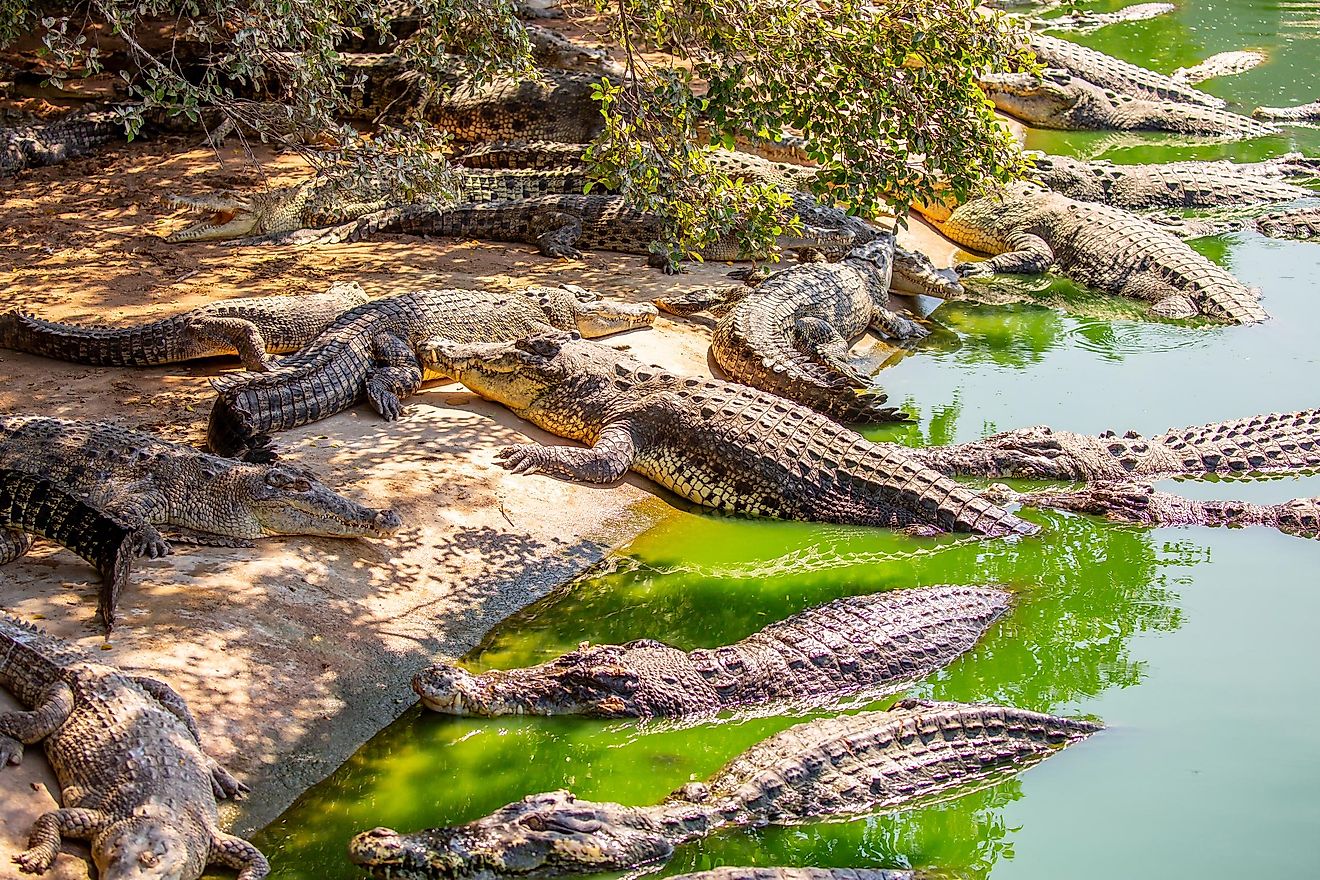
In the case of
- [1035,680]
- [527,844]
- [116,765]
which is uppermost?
[116,765]

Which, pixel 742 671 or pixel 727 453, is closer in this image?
pixel 742 671

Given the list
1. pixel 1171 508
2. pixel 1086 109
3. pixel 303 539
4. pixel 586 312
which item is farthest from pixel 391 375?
pixel 1086 109

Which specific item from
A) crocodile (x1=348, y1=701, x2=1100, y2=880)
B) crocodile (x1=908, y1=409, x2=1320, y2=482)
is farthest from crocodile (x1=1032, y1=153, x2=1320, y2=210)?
crocodile (x1=348, y1=701, x2=1100, y2=880)

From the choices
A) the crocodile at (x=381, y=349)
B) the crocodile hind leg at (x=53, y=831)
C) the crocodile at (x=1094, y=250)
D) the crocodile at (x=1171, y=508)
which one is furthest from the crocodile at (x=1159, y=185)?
the crocodile hind leg at (x=53, y=831)

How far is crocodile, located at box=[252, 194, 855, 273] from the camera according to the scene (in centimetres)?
1062

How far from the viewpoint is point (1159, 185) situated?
523 inches

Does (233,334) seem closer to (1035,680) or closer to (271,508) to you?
(271,508)

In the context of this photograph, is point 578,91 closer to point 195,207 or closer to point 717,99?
point 195,207

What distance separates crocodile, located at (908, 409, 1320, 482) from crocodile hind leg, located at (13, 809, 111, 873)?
15.4 feet

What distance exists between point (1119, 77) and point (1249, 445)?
10254mm

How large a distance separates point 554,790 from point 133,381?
4.12 meters

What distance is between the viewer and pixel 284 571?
19.1 ft

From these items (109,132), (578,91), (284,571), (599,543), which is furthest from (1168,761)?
(109,132)

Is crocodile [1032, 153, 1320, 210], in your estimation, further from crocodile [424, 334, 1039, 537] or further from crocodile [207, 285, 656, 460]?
crocodile [424, 334, 1039, 537]
